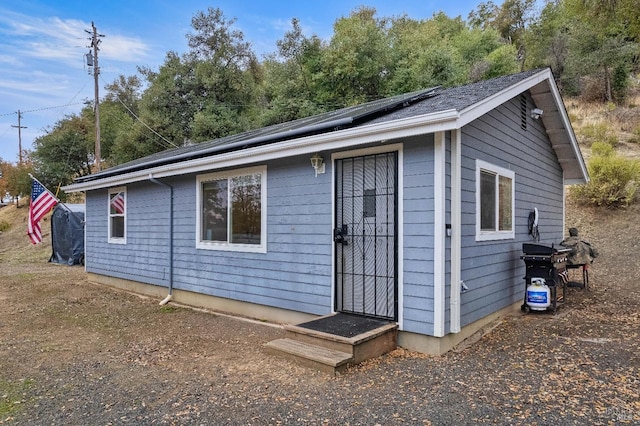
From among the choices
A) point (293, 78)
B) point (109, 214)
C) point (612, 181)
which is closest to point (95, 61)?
point (293, 78)

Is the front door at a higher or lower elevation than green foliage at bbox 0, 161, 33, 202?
lower

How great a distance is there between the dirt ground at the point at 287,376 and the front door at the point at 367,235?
70 cm

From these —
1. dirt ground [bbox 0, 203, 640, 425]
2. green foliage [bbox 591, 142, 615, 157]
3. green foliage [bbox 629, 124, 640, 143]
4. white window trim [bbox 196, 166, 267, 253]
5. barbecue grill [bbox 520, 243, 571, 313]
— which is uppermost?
green foliage [bbox 629, 124, 640, 143]

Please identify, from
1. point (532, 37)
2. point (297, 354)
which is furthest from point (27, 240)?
point (532, 37)

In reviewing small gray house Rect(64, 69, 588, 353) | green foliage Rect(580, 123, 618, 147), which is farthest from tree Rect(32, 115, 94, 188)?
green foliage Rect(580, 123, 618, 147)

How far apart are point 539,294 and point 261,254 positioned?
151 inches

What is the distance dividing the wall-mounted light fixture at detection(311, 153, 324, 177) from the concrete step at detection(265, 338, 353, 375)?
2.02 meters

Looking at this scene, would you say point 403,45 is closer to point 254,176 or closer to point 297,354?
point 254,176

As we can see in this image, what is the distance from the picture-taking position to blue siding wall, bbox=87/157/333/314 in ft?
16.5

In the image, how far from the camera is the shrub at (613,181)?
440 inches

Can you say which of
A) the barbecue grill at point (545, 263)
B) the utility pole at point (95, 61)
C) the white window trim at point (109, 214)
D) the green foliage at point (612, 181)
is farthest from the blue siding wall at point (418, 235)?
the utility pole at point (95, 61)

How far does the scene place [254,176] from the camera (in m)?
5.89

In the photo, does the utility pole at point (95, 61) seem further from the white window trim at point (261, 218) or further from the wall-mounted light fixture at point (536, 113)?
the wall-mounted light fixture at point (536, 113)

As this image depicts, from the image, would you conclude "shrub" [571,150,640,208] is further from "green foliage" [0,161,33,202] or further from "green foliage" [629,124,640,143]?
"green foliage" [0,161,33,202]
